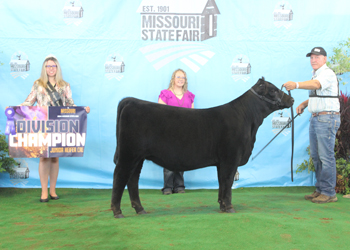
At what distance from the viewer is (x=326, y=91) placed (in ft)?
13.3

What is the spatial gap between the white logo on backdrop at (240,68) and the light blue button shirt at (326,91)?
1311mm

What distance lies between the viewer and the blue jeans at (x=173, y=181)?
489 cm

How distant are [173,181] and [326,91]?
2590 mm

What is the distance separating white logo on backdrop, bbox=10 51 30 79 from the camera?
16.6ft

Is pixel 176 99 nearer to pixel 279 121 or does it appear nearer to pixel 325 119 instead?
pixel 279 121

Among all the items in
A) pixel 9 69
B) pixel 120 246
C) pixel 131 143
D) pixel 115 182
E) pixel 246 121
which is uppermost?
pixel 9 69

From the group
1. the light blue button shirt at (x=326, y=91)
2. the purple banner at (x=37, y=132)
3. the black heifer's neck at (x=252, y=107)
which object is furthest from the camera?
the purple banner at (x=37, y=132)

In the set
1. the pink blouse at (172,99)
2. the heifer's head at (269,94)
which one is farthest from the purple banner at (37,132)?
the heifer's head at (269,94)

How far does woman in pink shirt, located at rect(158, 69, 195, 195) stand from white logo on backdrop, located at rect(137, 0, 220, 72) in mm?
426

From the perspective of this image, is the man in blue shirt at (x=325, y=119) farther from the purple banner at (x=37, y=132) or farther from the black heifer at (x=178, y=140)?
the purple banner at (x=37, y=132)

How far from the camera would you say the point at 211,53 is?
520 centimetres

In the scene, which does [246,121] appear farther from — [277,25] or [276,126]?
[277,25]

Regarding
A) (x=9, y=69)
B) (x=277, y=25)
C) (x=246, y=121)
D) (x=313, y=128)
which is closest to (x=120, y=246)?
(x=246, y=121)

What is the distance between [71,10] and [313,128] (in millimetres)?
4133
